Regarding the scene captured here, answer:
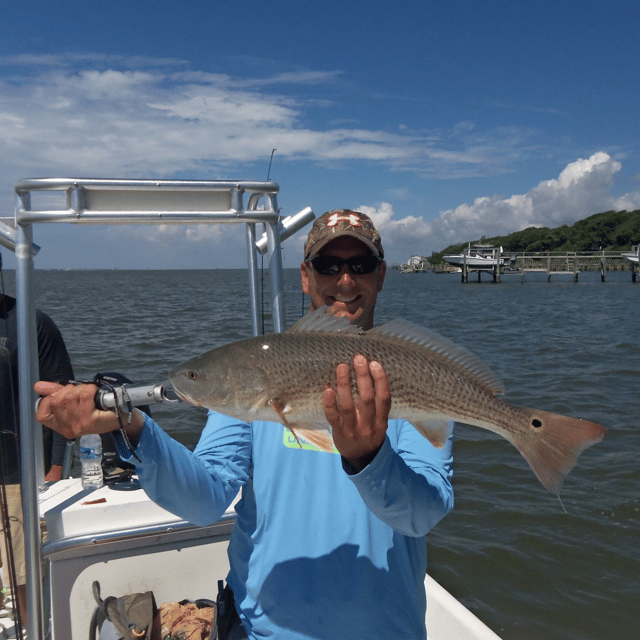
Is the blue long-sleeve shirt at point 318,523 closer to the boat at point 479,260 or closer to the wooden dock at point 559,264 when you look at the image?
the wooden dock at point 559,264

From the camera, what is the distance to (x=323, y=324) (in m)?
2.32

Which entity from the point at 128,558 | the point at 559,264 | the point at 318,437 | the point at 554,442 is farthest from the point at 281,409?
the point at 559,264

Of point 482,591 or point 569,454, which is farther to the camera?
point 482,591

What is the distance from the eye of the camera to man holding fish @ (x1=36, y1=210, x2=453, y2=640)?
2.02m

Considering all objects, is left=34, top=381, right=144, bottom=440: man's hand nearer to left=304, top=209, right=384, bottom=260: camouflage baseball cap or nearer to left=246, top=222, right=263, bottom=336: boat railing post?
left=304, top=209, right=384, bottom=260: camouflage baseball cap

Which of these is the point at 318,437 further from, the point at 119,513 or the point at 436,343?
the point at 119,513

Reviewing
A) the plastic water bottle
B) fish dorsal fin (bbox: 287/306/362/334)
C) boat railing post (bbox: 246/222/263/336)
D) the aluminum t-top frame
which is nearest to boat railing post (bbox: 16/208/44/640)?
the aluminum t-top frame

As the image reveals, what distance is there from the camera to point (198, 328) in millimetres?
24344

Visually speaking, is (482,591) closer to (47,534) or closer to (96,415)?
(47,534)

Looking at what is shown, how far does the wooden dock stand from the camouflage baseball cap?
78.9 metres

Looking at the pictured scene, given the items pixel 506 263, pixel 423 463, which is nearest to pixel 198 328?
pixel 423 463

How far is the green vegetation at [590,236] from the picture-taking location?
13788cm

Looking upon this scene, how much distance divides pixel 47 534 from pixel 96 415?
81.7 inches

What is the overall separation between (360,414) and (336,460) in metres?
0.40
